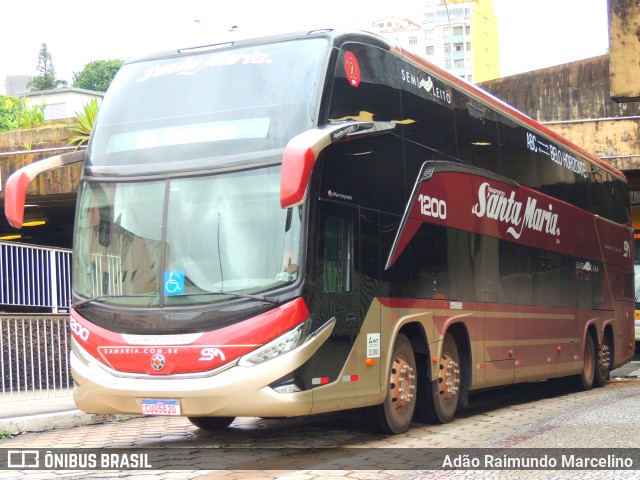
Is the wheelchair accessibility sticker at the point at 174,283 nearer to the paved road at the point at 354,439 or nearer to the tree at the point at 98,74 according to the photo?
the paved road at the point at 354,439

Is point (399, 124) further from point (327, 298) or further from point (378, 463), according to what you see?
point (378, 463)

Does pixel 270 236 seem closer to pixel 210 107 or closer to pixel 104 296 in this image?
pixel 210 107

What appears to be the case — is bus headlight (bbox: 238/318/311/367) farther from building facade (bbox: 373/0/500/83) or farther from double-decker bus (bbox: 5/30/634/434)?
building facade (bbox: 373/0/500/83)

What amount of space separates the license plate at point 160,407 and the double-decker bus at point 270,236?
0.01 m

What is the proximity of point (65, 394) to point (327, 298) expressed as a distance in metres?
6.54

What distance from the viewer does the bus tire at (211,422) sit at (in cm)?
1138

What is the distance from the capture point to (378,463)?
851cm

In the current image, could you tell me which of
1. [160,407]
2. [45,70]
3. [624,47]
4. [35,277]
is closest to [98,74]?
[45,70]

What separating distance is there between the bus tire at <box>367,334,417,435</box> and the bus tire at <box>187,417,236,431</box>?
188cm

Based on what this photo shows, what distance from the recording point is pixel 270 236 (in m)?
8.96

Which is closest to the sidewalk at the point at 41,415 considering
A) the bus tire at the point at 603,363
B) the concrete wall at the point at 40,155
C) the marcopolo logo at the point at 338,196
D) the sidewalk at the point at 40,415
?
the sidewalk at the point at 40,415

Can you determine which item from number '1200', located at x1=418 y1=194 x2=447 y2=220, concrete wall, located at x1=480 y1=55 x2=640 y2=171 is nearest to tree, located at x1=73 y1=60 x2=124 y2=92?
concrete wall, located at x1=480 y1=55 x2=640 y2=171

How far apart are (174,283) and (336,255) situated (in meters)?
1.54

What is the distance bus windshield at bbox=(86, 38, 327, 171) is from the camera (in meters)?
9.34
